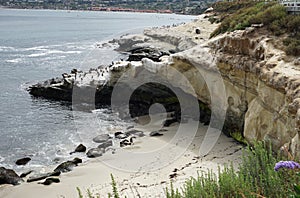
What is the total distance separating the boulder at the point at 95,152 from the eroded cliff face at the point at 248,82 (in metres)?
6.36

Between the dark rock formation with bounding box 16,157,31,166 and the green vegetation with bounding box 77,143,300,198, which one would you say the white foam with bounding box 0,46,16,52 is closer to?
the dark rock formation with bounding box 16,157,31,166

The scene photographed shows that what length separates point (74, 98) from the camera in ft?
104

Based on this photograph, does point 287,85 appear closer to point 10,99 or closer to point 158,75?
point 158,75

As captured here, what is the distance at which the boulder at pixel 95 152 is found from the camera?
19578 millimetres

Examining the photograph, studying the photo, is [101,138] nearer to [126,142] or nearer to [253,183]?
[126,142]

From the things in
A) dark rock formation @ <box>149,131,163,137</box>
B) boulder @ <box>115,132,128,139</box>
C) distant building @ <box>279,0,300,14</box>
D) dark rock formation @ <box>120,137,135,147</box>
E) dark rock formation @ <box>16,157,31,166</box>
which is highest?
distant building @ <box>279,0,300,14</box>

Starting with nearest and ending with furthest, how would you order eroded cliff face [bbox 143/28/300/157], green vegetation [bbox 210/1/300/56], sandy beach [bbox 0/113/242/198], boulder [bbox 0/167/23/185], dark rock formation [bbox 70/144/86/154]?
eroded cliff face [bbox 143/28/300/157] < green vegetation [bbox 210/1/300/56] < sandy beach [bbox 0/113/242/198] < boulder [bbox 0/167/23/185] < dark rock formation [bbox 70/144/86/154]

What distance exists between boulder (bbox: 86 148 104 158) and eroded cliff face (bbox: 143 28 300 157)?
6359mm

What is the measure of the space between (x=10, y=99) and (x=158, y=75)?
600 inches

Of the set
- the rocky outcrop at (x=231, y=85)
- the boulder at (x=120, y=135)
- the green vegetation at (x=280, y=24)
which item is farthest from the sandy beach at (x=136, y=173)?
the green vegetation at (x=280, y=24)

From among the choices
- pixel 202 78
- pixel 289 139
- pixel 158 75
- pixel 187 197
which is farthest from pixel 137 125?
pixel 187 197

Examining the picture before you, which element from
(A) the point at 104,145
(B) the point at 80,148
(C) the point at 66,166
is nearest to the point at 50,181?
(C) the point at 66,166

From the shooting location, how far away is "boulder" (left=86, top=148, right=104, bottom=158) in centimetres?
1958

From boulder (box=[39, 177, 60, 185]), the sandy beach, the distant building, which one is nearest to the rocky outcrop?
the sandy beach
